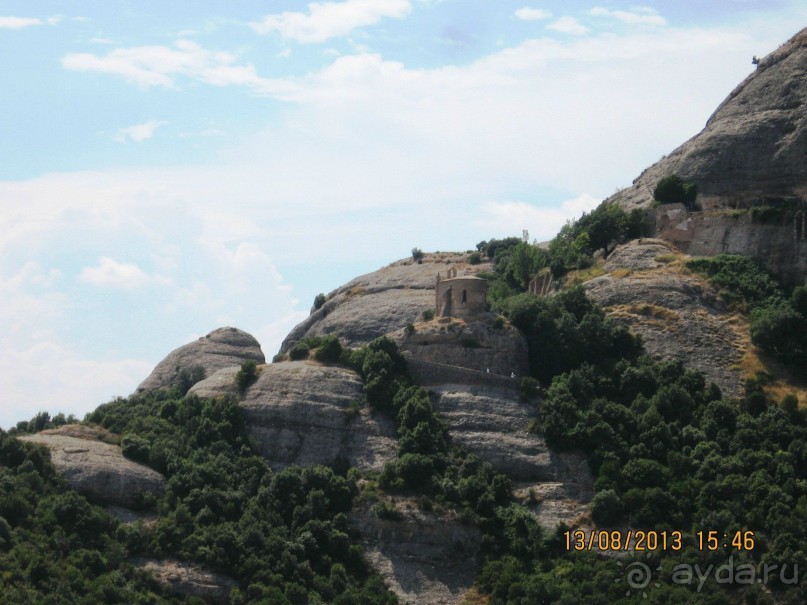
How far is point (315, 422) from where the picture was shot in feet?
257

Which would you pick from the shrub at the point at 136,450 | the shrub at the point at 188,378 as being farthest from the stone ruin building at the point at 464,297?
the shrub at the point at 136,450

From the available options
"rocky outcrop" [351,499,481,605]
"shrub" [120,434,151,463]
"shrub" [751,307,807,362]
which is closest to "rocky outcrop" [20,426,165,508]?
"shrub" [120,434,151,463]

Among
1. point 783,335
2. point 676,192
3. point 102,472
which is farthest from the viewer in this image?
point 676,192

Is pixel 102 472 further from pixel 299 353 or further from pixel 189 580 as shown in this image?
A: pixel 299 353

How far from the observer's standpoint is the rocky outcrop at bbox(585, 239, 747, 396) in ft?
269

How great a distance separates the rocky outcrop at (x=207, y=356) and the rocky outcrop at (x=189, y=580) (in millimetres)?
22105

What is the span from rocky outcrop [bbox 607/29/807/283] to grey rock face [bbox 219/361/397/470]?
2192 centimetres

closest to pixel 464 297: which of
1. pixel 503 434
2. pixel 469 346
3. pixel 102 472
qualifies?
pixel 469 346

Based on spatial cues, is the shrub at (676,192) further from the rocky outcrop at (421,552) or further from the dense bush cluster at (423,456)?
the rocky outcrop at (421,552)

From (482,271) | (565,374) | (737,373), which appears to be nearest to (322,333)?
(482,271)

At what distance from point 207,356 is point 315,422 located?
1722cm

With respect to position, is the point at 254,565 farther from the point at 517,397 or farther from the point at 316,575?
the point at 517,397

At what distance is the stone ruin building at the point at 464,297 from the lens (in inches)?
3297

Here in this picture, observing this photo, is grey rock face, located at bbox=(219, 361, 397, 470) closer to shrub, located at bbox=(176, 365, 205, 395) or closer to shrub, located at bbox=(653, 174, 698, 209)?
shrub, located at bbox=(176, 365, 205, 395)
